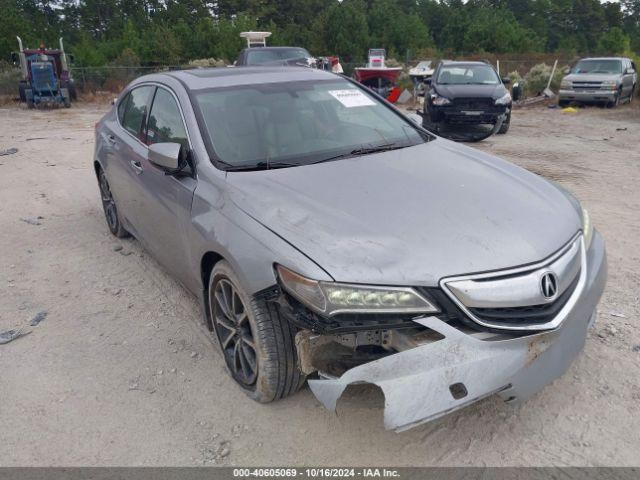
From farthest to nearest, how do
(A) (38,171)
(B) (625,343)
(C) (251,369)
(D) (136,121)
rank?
(A) (38,171) → (D) (136,121) → (B) (625,343) → (C) (251,369)

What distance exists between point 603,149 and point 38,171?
395 inches

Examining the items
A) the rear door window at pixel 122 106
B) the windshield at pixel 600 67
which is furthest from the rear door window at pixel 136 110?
the windshield at pixel 600 67

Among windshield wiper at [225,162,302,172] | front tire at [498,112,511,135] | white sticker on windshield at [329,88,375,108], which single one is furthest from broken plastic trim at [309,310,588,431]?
front tire at [498,112,511,135]

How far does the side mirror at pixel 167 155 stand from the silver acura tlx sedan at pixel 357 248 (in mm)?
11

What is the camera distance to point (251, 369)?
299 centimetres

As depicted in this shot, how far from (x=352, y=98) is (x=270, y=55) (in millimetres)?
12217

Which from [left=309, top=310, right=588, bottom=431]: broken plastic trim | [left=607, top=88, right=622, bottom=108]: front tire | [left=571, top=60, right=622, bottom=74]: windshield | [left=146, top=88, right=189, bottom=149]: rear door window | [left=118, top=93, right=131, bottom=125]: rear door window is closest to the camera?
[left=309, top=310, right=588, bottom=431]: broken plastic trim

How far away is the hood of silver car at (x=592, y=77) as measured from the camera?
16.9 meters

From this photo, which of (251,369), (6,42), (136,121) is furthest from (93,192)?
(6,42)

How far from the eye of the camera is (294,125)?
365 cm

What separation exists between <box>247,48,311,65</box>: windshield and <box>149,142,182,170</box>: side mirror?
12325 millimetres

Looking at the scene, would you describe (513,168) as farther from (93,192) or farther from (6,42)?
(6,42)

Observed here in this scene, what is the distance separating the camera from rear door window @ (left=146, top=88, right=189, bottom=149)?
3613 mm

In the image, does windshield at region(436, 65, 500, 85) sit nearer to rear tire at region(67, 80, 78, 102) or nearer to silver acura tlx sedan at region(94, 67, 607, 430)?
silver acura tlx sedan at region(94, 67, 607, 430)
